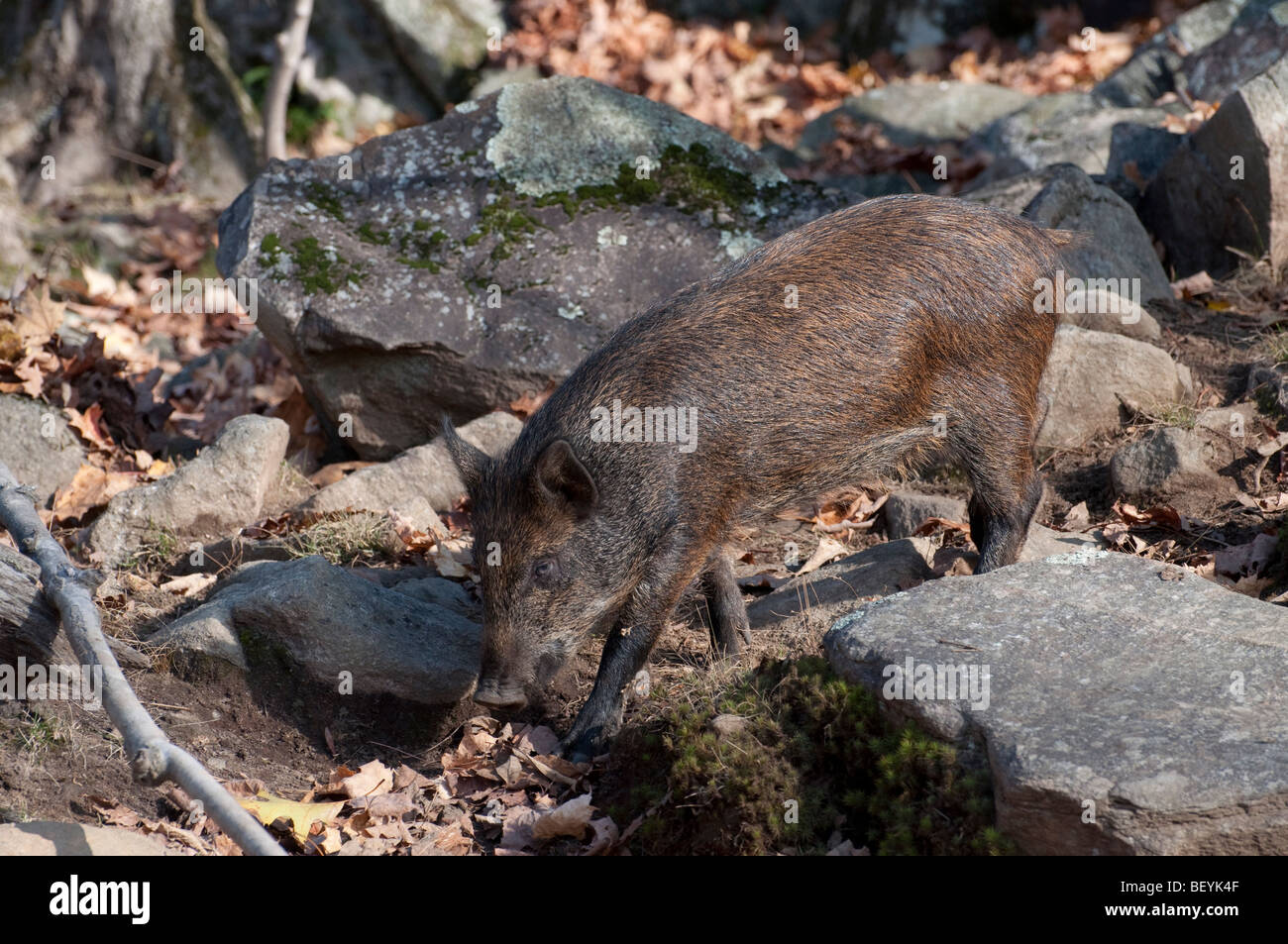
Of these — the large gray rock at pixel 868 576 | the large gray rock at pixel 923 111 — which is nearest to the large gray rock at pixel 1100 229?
the large gray rock at pixel 868 576

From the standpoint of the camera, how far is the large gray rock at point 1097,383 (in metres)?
6.56

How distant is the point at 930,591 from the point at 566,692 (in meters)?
1.68

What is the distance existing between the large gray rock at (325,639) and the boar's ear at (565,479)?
0.88 meters

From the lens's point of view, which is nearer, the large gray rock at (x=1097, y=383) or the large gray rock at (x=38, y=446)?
the large gray rock at (x=1097, y=383)

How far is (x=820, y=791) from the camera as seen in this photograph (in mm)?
4004

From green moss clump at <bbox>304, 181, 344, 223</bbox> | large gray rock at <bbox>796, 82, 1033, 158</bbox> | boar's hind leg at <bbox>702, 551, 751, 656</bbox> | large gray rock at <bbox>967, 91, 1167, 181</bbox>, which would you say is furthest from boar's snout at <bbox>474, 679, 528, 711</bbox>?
large gray rock at <bbox>796, 82, 1033, 158</bbox>

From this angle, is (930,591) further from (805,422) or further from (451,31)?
(451,31)

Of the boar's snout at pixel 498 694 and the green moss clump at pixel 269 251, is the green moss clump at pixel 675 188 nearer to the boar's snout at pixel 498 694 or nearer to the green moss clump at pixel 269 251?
the green moss clump at pixel 269 251

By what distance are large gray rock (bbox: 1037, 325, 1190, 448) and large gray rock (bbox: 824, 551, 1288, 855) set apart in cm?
202

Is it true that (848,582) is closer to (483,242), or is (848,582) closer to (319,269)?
(483,242)

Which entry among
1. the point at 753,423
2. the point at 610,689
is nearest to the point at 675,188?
the point at 753,423

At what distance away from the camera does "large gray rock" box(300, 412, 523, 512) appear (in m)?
6.46

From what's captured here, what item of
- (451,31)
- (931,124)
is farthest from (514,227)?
(451,31)

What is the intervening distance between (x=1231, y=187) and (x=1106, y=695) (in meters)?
5.06
